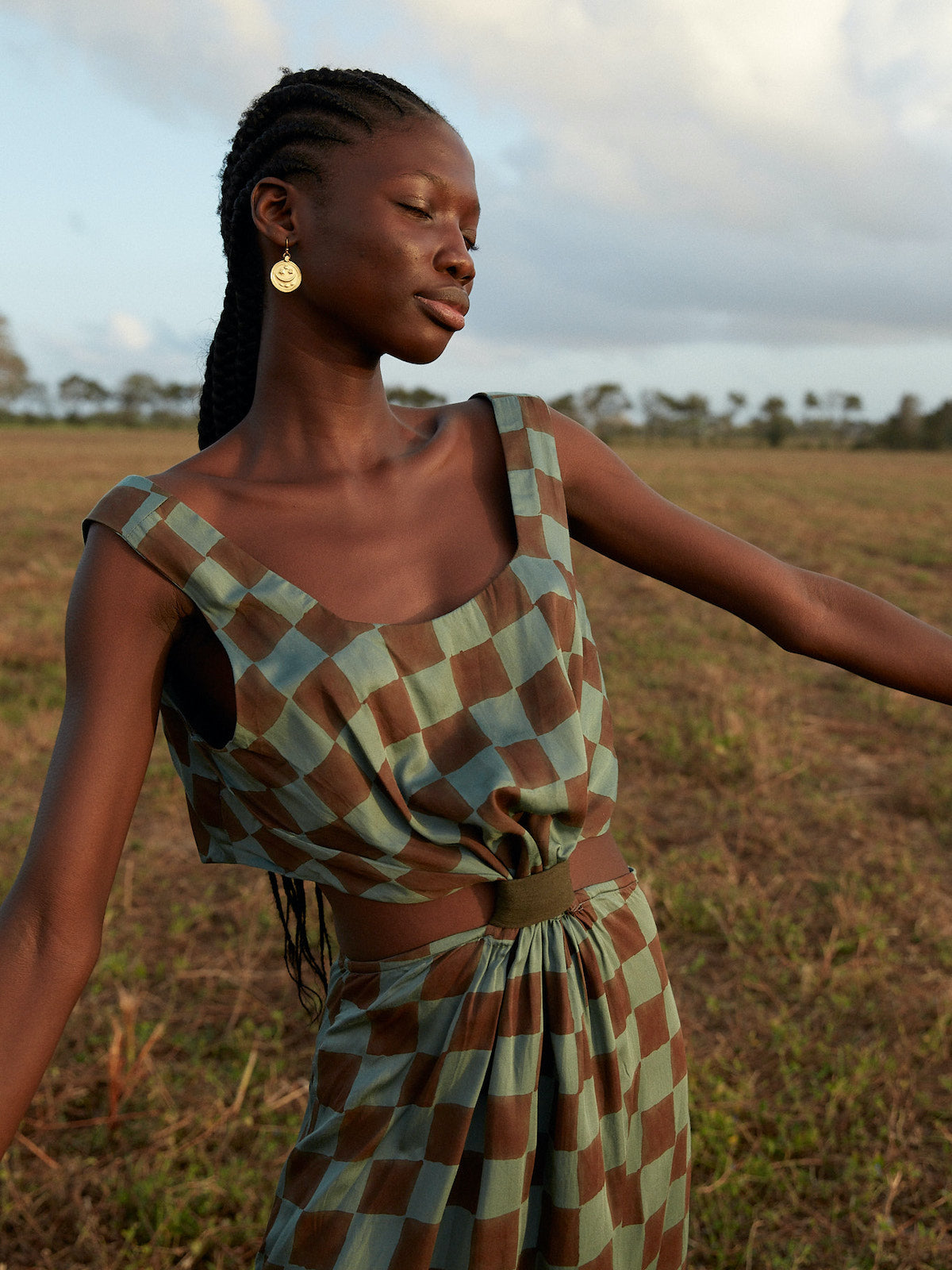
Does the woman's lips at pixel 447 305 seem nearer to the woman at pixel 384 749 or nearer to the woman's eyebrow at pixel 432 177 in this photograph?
the woman at pixel 384 749

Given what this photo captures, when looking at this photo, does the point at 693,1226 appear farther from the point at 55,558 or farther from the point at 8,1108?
the point at 55,558

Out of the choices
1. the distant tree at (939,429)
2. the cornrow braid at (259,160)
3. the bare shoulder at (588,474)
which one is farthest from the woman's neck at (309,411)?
the distant tree at (939,429)

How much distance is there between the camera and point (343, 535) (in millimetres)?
1225

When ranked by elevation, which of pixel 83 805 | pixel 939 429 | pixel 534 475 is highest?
pixel 939 429

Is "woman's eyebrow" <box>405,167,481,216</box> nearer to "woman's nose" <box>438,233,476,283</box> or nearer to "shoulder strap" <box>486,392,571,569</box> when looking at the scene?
"woman's nose" <box>438,233,476,283</box>

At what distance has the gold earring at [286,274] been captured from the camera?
48.3 inches

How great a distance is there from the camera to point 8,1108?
3.25 feet

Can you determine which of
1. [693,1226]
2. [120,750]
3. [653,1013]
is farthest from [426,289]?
[693,1226]

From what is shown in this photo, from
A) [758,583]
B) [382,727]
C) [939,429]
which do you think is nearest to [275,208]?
[382,727]

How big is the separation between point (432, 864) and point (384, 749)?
142 mm

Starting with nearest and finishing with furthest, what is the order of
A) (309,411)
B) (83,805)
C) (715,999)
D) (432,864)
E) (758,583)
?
(83,805)
(432,864)
(309,411)
(758,583)
(715,999)

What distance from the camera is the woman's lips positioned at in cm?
117

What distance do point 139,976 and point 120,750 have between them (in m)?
2.39

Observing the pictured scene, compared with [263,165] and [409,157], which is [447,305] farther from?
[263,165]
